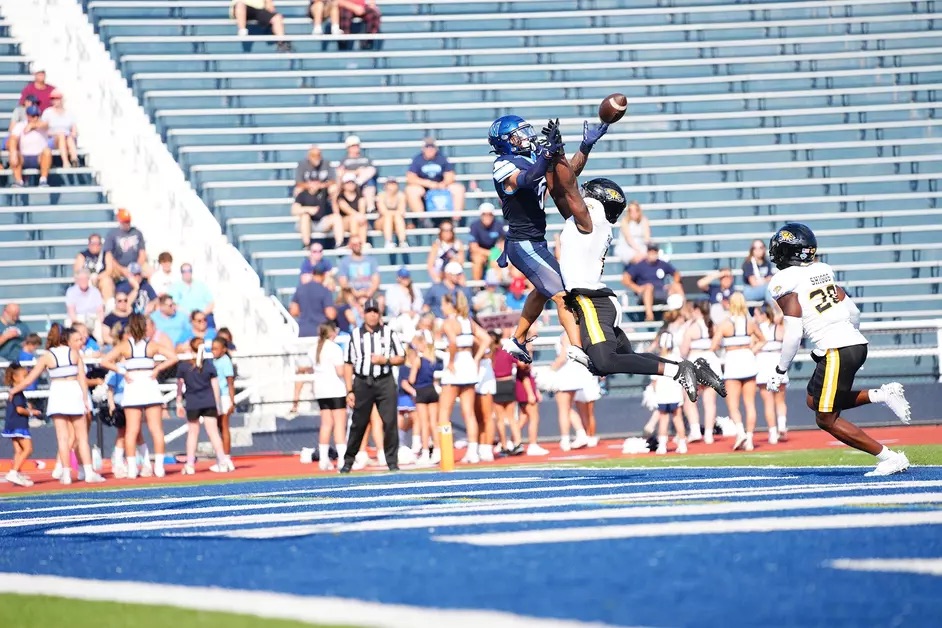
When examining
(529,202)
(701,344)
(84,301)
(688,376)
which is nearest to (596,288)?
(529,202)

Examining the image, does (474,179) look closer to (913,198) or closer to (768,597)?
(913,198)

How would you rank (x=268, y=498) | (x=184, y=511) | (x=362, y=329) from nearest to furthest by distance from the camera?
(x=184, y=511) < (x=268, y=498) < (x=362, y=329)

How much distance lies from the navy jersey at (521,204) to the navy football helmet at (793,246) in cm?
150

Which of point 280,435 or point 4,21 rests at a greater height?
point 4,21

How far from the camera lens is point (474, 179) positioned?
2264 centimetres

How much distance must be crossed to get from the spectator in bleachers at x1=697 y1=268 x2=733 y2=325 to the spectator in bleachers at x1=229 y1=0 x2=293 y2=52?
27.8ft

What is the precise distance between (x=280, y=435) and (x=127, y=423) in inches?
106

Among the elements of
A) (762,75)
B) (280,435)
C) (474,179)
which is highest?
(762,75)

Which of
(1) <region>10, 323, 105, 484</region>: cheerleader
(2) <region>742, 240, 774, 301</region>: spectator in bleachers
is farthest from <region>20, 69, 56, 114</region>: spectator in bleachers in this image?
(2) <region>742, 240, 774, 301</region>: spectator in bleachers

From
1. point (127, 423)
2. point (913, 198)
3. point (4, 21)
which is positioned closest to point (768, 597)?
point (127, 423)

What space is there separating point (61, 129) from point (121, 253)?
320 cm

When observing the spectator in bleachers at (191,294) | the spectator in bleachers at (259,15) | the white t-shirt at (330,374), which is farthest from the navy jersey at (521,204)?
the spectator in bleachers at (259,15)

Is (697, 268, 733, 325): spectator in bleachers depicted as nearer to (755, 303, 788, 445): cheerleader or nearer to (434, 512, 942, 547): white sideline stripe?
(755, 303, 788, 445): cheerleader

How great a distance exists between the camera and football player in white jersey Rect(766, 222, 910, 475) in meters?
9.23
